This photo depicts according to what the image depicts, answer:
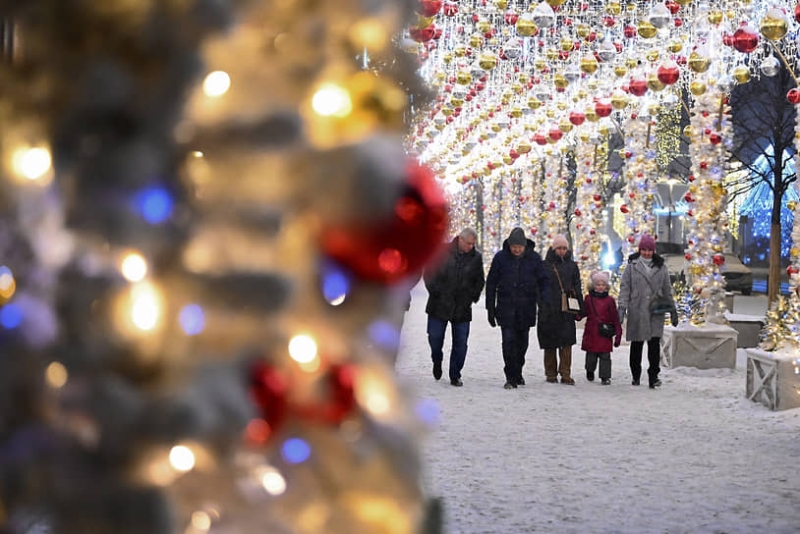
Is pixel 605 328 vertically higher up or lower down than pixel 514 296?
lower down

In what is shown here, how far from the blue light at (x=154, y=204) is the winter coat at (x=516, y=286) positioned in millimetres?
11188

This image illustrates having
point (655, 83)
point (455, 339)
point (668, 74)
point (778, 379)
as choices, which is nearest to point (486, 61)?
point (655, 83)

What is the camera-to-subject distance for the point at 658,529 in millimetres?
6328

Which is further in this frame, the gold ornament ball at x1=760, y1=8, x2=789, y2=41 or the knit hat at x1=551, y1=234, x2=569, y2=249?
the knit hat at x1=551, y1=234, x2=569, y2=249

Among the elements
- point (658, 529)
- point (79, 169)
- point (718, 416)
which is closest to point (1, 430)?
point (79, 169)

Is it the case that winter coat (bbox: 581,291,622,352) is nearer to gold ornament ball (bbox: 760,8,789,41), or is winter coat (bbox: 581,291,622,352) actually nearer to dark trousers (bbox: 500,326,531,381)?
dark trousers (bbox: 500,326,531,381)

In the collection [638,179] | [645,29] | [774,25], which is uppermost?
[645,29]

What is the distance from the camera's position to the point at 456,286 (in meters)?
12.7

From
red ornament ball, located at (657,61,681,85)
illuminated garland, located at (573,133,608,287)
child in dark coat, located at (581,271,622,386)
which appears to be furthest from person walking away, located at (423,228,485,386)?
illuminated garland, located at (573,133,608,287)

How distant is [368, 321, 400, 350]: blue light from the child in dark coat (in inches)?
449

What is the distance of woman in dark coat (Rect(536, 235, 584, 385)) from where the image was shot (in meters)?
13.0

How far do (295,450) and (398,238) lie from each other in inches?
13.7

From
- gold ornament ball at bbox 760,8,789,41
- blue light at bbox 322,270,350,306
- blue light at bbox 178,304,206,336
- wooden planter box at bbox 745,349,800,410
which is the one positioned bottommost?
wooden planter box at bbox 745,349,800,410

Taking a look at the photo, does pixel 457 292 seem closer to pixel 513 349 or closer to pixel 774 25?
pixel 513 349
